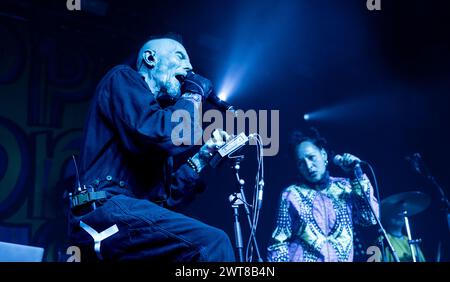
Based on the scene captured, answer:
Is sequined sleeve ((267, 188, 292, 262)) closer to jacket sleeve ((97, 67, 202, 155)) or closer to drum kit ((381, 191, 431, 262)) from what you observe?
drum kit ((381, 191, 431, 262))

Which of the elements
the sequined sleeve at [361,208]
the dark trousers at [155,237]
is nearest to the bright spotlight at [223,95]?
the sequined sleeve at [361,208]

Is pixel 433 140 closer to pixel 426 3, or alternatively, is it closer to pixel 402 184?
pixel 402 184

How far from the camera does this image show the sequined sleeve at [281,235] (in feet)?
13.3

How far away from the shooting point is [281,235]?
4129 mm

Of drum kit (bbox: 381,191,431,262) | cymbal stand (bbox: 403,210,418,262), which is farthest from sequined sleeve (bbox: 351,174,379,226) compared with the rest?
drum kit (bbox: 381,191,431,262)

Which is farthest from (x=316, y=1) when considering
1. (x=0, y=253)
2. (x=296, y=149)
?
(x=0, y=253)

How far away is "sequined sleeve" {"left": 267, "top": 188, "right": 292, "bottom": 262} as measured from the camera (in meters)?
4.05

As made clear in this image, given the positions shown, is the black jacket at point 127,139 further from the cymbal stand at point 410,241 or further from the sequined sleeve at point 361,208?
the cymbal stand at point 410,241

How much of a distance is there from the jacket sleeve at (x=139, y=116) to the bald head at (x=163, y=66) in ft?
1.15

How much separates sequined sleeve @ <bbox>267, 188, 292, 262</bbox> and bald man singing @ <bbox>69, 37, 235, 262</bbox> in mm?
1937

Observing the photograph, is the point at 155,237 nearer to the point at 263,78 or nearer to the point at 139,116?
the point at 139,116

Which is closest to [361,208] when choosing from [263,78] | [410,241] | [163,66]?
[410,241]

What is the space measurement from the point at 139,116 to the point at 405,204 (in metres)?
3.65
